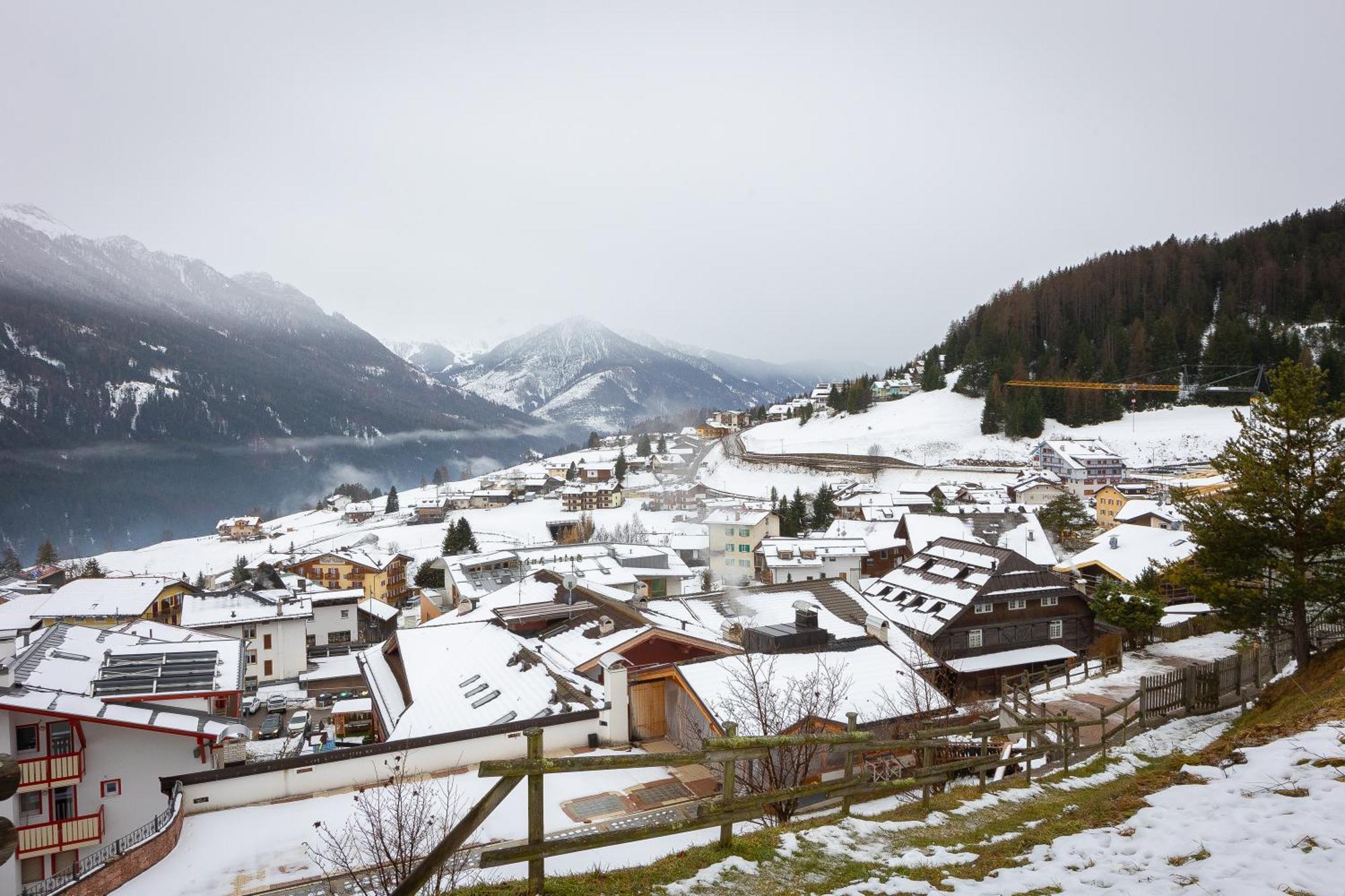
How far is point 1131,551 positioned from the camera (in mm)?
34656

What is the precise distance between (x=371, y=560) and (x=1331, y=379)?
109 meters

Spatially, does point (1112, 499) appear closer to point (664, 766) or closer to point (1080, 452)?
point (1080, 452)

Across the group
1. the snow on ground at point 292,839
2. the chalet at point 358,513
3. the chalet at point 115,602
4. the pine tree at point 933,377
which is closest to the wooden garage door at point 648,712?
the snow on ground at point 292,839

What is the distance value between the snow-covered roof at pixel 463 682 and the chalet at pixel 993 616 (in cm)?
1519

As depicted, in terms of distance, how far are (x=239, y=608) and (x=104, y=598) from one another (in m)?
5.81

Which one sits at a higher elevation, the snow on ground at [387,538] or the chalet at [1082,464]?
the chalet at [1082,464]

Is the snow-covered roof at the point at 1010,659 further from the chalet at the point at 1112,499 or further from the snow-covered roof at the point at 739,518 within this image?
the chalet at the point at 1112,499

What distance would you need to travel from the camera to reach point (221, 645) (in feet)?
55.4

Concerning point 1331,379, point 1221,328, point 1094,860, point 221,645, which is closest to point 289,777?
point 221,645

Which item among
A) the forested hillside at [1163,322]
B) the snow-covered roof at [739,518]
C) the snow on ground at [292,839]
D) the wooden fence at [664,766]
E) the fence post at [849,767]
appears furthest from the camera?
the forested hillside at [1163,322]

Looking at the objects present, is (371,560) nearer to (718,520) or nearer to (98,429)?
(718,520)

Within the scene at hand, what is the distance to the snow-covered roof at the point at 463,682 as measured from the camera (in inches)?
566

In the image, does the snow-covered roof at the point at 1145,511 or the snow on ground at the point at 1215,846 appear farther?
the snow-covered roof at the point at 1145,511

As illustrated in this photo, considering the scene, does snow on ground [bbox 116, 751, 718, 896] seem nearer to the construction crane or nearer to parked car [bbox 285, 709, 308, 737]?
parked car [bbox 285, 709, 308, 737]
